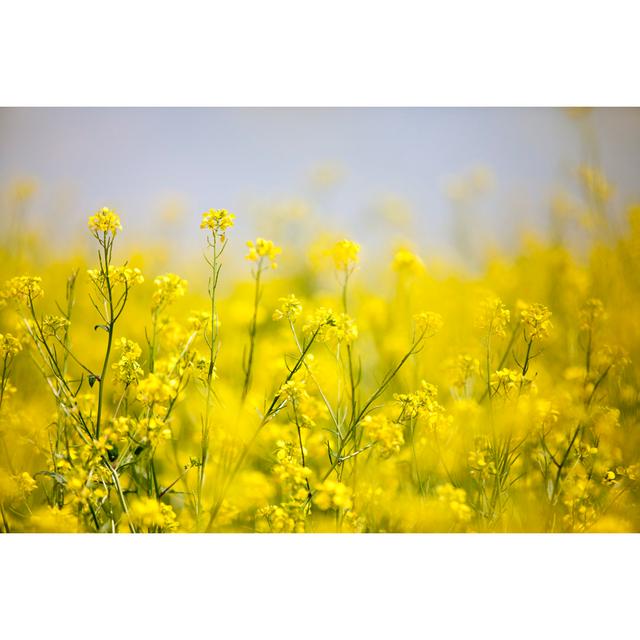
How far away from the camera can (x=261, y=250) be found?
174 centimetres

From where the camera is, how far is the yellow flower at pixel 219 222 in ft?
5.74

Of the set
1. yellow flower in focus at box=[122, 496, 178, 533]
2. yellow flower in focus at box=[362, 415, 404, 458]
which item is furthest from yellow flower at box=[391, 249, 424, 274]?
yellow flower in focus at box=[122, 496, 178, 533]

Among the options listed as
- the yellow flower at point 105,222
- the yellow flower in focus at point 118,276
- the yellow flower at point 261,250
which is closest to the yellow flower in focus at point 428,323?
the yellow flower at point 261,250

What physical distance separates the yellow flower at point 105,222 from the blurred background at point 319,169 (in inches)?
1.6

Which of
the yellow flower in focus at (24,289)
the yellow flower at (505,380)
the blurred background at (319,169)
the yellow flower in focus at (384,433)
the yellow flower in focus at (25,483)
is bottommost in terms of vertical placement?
the yellow flower in focus at (25,483)

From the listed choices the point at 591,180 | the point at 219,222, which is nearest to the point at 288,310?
the point at 219,222

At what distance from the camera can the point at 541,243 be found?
1794mm

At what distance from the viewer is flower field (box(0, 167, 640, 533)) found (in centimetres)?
170

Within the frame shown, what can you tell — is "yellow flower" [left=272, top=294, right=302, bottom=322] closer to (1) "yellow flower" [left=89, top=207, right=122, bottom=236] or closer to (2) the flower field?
(2) the flower field
